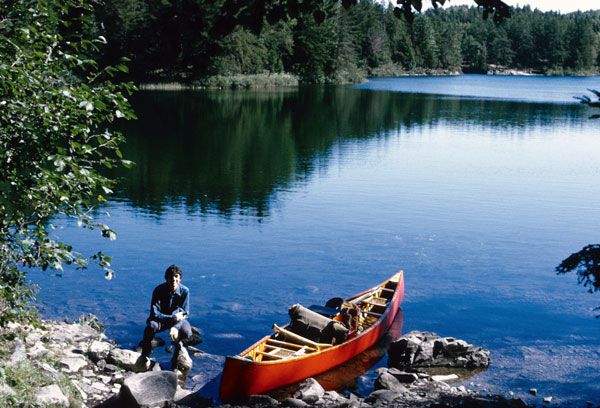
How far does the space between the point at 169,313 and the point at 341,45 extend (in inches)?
4207

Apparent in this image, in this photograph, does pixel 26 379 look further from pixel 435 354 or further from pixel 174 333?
pixel 435 354

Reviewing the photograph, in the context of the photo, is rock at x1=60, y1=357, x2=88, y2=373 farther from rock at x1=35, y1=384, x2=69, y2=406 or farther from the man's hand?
rock at x1=35, y1=384, x2=69, y2=406

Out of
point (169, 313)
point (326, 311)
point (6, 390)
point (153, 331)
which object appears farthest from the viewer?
point (326, 311)

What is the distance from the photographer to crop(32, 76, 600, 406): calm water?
17.0m

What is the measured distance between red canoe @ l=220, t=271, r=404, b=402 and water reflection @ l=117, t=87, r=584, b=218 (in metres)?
11.4

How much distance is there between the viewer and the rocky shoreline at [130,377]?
926cm

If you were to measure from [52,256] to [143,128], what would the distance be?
150ft

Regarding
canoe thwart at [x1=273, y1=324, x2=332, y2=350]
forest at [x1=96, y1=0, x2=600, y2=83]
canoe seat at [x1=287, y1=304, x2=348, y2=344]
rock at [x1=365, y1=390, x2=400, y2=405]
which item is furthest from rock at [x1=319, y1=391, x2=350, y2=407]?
forest at [x1=96, y1=0, x2=600, y2=83]

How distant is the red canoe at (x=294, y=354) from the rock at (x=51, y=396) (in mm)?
3743

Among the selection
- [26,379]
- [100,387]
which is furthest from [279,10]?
[100,387]

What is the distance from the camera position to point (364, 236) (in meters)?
25.1

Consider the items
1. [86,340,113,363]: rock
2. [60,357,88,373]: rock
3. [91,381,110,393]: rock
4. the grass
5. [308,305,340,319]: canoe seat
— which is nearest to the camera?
the grass

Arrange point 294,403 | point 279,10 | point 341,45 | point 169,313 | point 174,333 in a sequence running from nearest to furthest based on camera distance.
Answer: point 279,10 < point 294,403 < point 174,333 < point 169,313 < point 341,45

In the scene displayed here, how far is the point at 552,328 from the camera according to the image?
17609 millimetres
